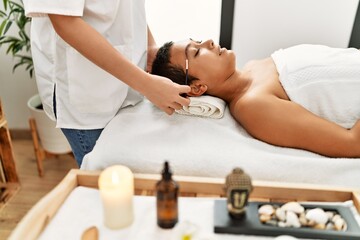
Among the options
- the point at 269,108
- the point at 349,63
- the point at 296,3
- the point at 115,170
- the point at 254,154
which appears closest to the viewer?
the point at 115,170

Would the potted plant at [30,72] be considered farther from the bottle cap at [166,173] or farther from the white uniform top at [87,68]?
the bottle cap at [166,173]

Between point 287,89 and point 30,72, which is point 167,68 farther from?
point 30,72

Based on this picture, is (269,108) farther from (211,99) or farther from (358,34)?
(358,34)

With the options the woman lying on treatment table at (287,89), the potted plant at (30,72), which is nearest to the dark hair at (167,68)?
the woman lying on treatment table at (287,89)

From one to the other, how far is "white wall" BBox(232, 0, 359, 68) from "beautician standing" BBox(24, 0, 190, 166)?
2.52 feet

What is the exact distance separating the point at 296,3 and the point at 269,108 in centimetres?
91

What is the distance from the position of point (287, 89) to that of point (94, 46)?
74 cm

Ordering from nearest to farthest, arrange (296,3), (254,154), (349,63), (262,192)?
(262,192) → (254,154) → (349,63) → (296,3)

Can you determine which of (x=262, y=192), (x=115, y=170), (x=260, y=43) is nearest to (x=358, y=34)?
(x=260, y=43)

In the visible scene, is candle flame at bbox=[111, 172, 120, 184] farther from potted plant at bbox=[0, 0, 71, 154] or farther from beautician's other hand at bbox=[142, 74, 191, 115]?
potted plant at bbox=[0, 0, 71, 154]

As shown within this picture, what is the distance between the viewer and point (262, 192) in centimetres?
99

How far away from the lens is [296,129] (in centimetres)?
124

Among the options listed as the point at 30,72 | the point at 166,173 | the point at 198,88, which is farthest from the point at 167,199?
the point at 30,72

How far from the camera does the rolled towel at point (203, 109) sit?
1382mm
